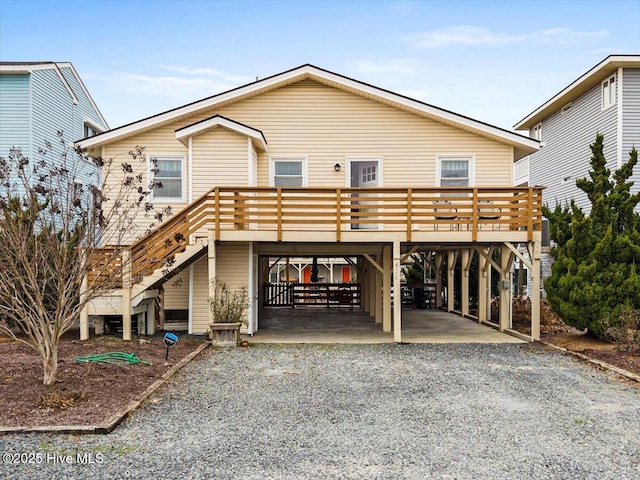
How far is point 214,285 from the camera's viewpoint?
11.8 m

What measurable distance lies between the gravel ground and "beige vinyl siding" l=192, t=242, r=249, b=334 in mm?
3943

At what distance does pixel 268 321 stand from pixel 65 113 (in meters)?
12.8

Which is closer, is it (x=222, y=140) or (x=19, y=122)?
(x=222, y=140)

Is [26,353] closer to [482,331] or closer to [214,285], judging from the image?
[214,285]

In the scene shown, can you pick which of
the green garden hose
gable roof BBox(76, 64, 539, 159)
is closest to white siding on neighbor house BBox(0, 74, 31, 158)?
gable roof BBox(76, 64, 539, 159)

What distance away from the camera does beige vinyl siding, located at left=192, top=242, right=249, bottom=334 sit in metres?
13.3

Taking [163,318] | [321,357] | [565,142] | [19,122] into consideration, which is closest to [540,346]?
[321,357]

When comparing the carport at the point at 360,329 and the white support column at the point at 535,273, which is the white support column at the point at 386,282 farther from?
the white support column at the point at 535,273

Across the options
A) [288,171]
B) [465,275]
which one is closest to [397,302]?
[288,171]

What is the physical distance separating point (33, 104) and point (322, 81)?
11247mm

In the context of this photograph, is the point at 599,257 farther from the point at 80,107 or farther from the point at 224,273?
the point at 80,107

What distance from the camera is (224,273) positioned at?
1327 centimetres

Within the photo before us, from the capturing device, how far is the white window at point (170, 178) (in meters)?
13.8

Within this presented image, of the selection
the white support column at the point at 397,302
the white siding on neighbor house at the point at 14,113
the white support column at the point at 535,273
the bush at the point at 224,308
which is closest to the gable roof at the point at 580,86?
the white support column at the point at 535,273
